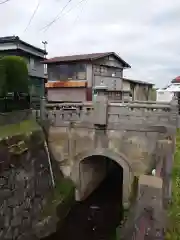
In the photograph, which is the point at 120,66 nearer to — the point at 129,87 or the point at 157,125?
the point at 129,87

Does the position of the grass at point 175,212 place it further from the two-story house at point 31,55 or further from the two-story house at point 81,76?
the two-story house at point 31,55

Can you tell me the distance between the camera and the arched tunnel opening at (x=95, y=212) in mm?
11929

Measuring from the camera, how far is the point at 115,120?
13.2 metres

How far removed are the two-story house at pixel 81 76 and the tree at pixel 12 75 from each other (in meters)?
10.4

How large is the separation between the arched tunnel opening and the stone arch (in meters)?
0.36

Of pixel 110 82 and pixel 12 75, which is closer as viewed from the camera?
pixel 12 75

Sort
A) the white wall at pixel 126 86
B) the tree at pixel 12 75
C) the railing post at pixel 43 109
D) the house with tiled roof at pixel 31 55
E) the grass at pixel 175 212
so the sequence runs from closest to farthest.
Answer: the grass at pixel 175 212 < the tree at pixel 12 75 < the railing post at pixel 43 109 < the house with tiled roof at pixel 31 55 < the white wall at pixel 126 86

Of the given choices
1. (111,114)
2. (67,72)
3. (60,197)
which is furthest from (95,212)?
(67,72)

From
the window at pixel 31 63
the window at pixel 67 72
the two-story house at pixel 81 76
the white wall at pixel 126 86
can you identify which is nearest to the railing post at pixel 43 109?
the two-story house at pixel 81 76

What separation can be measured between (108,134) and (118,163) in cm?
179

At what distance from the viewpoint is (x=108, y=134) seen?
13453 mm

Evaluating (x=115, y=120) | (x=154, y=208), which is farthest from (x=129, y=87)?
(x=154, y=208)

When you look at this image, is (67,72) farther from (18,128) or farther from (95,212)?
(95,212)

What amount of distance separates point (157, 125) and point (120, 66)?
17.6 m
